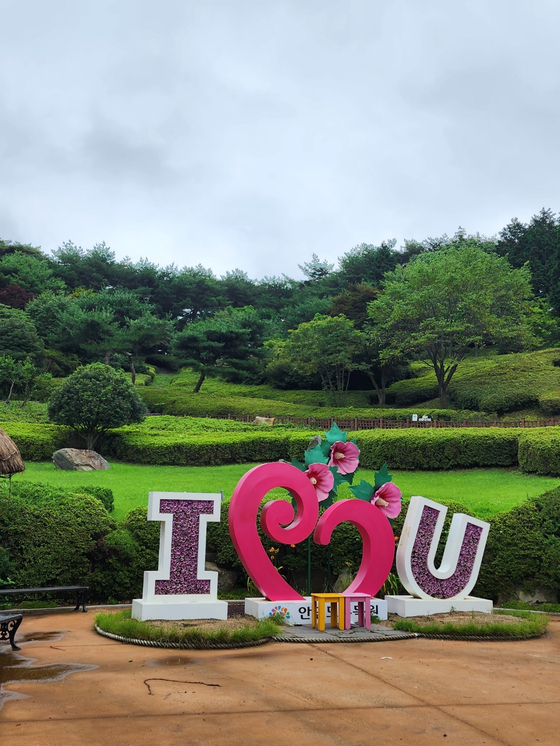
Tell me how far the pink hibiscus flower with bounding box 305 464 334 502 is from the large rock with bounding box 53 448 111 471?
34.3 ft

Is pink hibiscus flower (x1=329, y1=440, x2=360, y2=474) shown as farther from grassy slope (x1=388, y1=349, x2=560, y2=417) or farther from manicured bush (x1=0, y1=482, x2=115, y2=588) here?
grassy slope (x1=388, y1=349, x2=560, y2=417)

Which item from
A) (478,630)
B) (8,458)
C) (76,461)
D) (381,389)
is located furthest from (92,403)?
(381,389)

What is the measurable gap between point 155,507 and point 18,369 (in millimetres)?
23526

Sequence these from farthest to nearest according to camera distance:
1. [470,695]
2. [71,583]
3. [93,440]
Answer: [93,440] < [71,583] < [470,695]

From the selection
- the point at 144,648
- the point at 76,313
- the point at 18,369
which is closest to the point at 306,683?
the point at 144,648

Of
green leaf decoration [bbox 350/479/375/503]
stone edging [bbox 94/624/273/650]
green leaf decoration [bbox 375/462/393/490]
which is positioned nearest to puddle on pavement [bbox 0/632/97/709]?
stone edging [bbox 94/624/273/650]

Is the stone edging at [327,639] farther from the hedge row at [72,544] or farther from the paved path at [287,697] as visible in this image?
the hedge row at [72,544]

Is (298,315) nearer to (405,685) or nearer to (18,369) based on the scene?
(18,369)

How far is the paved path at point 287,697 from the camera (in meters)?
4.41

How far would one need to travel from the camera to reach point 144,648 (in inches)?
278

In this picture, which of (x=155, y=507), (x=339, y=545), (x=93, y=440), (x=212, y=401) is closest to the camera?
(x=155, y=507)

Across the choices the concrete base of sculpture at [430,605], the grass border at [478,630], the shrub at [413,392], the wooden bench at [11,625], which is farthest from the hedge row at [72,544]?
the shrub at [413,392]

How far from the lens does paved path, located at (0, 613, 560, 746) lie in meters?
4.41

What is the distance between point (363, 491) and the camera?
373 inches
